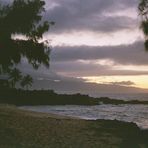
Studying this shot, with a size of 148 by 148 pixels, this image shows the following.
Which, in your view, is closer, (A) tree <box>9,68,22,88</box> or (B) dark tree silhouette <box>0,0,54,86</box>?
(B) dark tree silhouette <box>0,0,54,86</box>

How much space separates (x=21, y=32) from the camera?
2570 centimetres

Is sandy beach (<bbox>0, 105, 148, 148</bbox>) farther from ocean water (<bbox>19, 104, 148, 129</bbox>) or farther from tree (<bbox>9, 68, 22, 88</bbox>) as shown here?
ocean water (<bbox>19, 104, 148, 129</bbox>)

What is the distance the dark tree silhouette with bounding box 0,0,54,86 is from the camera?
24.7 metres

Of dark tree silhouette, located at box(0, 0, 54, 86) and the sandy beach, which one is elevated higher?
dark tree silhouette, located at box(0, 0, 54, 86)

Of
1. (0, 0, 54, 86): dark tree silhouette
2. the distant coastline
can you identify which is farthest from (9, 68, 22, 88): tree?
the distant coastline

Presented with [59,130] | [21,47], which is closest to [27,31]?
[21,47]

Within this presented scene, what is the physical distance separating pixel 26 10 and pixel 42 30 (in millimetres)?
1922

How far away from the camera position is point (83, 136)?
22.2 m

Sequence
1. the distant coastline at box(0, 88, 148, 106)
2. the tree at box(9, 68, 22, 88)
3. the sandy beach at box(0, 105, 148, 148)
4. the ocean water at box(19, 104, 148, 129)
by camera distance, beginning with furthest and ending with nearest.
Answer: the distant coastline at box(0, 88, 148, 106), the ocean water at box(19, 104, 148, 129), the tree at box(9, 68, 22, 88), the sandy beach at box(0, 105, 148, 148)

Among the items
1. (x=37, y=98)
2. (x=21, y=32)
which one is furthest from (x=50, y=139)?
(x=37, y=98)

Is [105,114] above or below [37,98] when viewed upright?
below

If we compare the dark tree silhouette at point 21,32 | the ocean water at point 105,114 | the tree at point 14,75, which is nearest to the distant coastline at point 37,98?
the ocean water at point 105,114

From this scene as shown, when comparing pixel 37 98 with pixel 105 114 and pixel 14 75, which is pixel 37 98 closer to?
pixel 105 114

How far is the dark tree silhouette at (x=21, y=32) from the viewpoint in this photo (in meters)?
24.7
